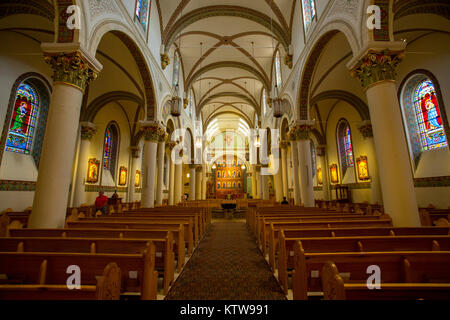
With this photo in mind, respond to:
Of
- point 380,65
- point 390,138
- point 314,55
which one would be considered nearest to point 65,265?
point 390,138

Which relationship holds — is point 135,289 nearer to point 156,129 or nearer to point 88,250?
point 88,250

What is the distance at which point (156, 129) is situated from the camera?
10438 millimetres

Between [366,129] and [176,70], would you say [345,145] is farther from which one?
[176,70]

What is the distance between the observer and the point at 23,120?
28.9 feet

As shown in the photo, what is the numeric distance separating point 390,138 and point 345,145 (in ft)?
38.6

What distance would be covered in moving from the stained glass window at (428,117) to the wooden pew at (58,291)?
12.6 m

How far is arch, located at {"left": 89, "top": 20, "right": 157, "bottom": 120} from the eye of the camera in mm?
5850

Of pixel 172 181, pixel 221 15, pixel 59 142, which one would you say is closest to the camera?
pixel 59 142

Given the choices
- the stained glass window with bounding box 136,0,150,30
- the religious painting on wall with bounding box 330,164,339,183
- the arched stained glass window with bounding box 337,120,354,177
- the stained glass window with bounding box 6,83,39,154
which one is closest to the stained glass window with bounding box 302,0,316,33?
the stained glass window with bounding box 136,0,150,30

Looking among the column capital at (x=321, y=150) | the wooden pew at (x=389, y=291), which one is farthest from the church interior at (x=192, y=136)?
the column capital at (x=321, y=150)

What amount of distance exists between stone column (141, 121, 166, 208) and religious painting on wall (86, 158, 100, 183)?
5.04 metres

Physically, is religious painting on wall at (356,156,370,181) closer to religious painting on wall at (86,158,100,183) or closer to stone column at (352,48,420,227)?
stone column at (352,48,420,227)
